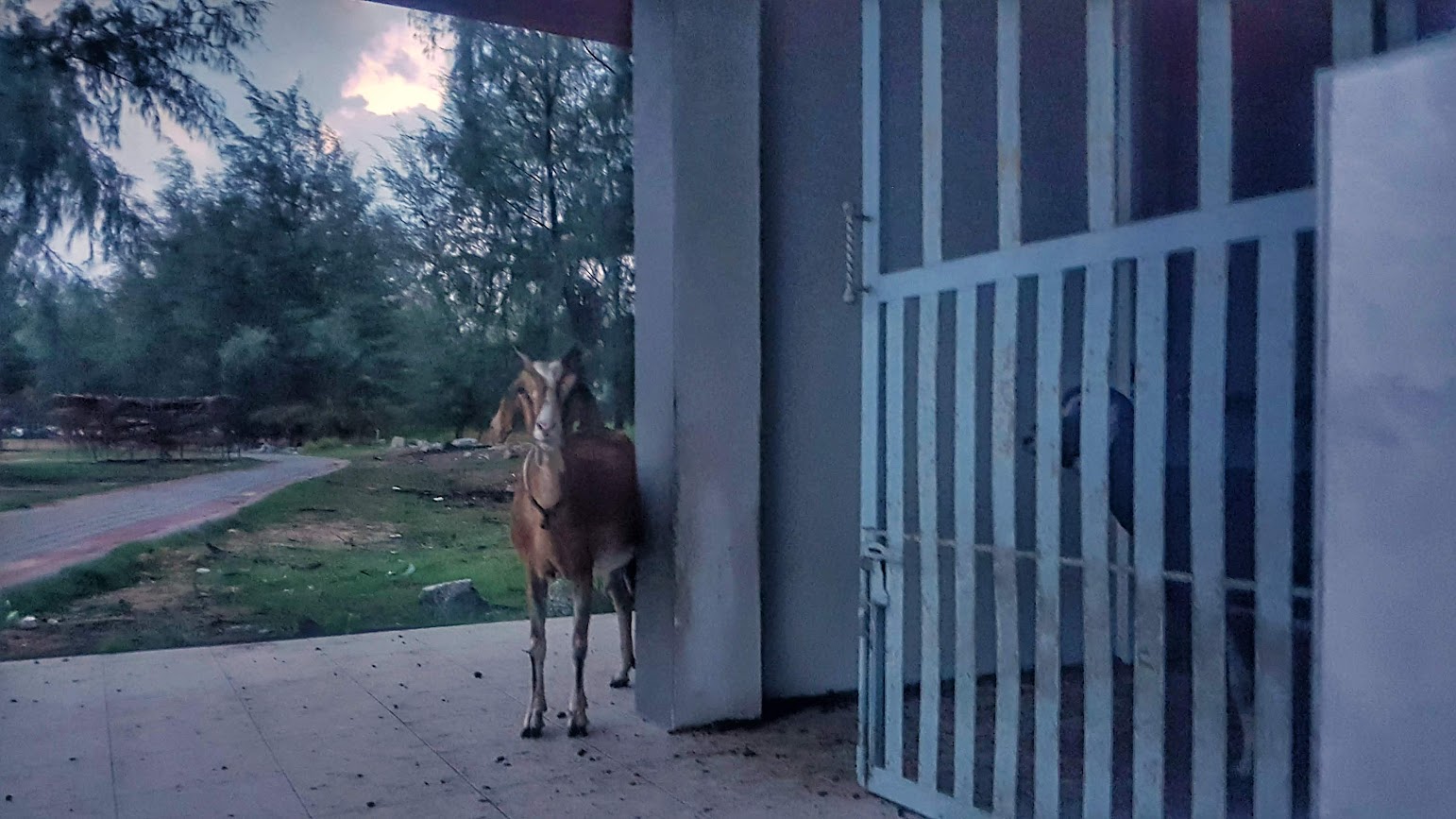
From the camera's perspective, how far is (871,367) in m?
4.02

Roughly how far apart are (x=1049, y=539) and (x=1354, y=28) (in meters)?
1.69

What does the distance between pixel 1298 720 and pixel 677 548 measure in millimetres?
3186

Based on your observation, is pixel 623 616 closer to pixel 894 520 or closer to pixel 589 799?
pixel 589 799

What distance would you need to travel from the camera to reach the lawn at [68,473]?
624 centimetres

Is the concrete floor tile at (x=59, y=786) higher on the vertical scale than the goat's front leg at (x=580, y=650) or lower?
lower

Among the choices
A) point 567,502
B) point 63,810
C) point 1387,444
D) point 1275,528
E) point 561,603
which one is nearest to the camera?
point 1387,444

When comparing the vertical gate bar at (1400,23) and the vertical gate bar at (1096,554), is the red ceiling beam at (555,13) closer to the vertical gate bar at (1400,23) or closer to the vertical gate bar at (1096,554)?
the vertical gate bar at (1096,554)

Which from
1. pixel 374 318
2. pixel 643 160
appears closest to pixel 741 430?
pixel 643 160

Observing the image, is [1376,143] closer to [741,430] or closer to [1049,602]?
[1049,602]

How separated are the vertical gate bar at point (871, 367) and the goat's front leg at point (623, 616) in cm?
218

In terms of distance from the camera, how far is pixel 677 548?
4969 mm

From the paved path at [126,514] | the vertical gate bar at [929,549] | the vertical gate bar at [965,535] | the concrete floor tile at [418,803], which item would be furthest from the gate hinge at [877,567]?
the paved path at [126,514]

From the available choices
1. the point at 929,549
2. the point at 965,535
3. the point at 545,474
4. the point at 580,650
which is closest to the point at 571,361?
the point at 545,474

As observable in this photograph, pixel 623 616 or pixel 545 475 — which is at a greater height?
pixel 545 475
